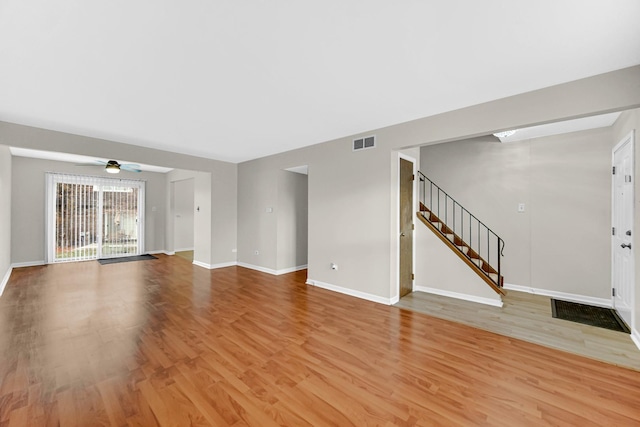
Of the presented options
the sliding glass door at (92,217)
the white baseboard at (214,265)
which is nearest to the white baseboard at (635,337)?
the white baseboard at (214,265)

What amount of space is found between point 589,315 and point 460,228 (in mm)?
2061

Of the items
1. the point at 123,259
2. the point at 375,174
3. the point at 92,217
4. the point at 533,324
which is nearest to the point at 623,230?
the point at 533,324

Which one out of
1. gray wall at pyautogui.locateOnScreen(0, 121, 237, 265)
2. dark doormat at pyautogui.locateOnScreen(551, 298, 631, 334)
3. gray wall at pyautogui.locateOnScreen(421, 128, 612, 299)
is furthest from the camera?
gray wall at pyautogui.locateOnScreen(0, 121, 237, 265)

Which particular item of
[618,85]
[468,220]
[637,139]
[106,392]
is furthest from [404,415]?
[468,220]

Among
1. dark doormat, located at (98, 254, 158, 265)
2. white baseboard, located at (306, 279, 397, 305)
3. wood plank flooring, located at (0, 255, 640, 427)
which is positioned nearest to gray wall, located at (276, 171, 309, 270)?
white baseboard, located at (306, 279, 397, 305)

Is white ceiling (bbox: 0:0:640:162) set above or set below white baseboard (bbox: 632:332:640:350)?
above

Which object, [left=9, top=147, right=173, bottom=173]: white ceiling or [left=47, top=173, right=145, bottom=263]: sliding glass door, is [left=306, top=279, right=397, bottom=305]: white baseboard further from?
[left=47, top=173, right=145, bottom=263]: sliding glass door

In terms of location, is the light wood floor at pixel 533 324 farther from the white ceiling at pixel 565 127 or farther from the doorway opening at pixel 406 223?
the white ceiling at pixel 565 127

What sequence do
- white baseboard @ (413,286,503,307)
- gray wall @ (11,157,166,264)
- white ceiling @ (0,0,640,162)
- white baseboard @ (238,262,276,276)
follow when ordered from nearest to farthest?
white ceiling @ (0,0,640,162), white baseboard @ (413,286,503,307), white baseboard @ (238,262,276,276), gray wall @ (11,157,166,264)

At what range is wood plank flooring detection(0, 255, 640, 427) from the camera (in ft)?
5.63

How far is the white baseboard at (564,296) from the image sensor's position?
3738mm

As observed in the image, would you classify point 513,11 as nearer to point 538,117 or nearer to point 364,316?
point 538,117

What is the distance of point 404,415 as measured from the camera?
171 cm

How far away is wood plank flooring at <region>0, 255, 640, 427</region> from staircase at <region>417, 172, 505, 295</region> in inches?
Answer: 67.1
